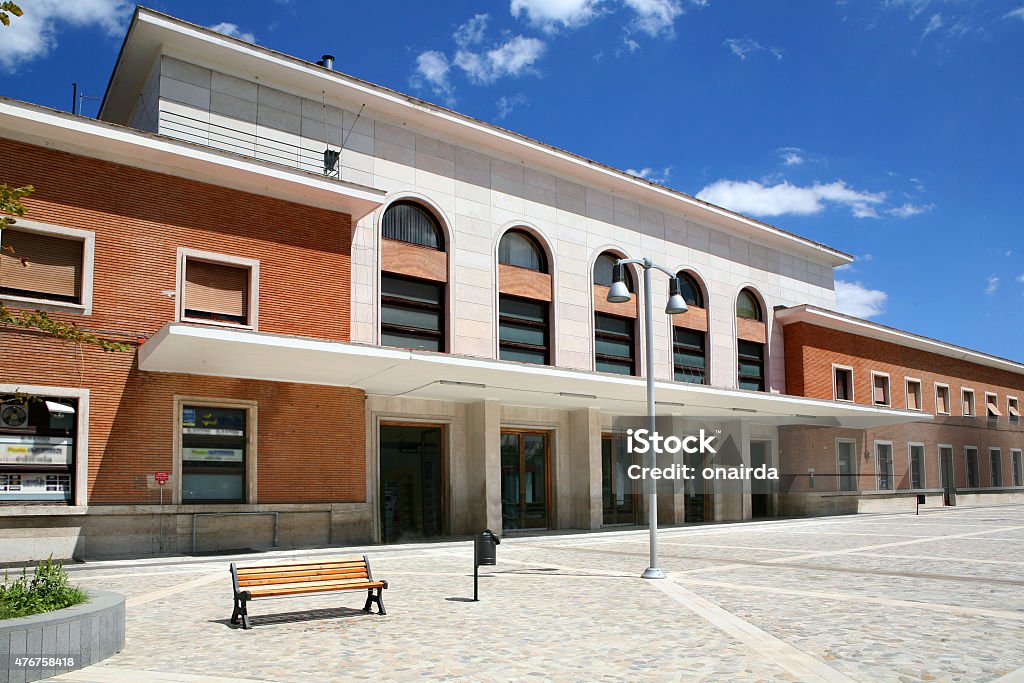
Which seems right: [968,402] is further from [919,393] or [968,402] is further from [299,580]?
[299,580]

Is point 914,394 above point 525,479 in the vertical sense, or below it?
above

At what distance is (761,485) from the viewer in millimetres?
33906

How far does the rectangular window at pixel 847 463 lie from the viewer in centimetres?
3712

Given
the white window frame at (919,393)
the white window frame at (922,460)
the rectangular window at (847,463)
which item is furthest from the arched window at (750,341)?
the white window frame at (922,460)

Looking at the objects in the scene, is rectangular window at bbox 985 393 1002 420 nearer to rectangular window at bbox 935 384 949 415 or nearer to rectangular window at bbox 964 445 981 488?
rectangular window at bbox 964 445 981 488

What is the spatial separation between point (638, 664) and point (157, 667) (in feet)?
13.4

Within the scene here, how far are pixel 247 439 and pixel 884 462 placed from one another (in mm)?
30691

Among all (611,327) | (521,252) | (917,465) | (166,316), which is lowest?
(917,465)

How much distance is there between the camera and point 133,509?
1758cm

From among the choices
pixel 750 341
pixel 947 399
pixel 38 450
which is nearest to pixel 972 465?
pixel 947 399

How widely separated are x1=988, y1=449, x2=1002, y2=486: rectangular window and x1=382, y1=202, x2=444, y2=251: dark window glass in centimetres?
3836

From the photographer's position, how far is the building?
56.5 feet

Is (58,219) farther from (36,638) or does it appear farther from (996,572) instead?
(996,572)

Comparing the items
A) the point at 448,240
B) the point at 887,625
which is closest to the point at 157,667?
the point at 887,625
